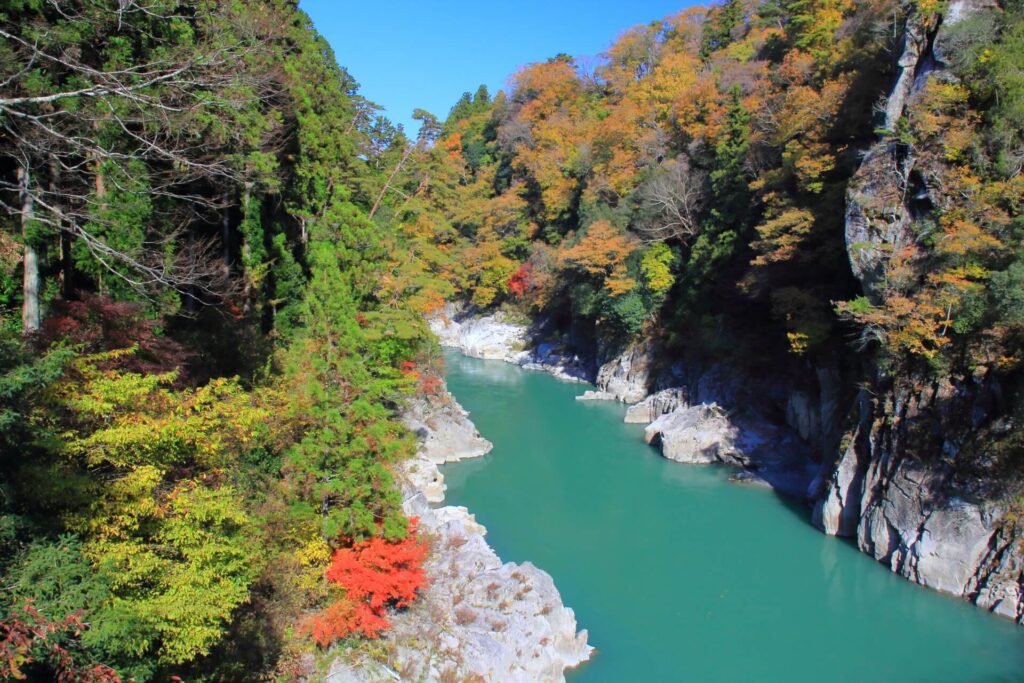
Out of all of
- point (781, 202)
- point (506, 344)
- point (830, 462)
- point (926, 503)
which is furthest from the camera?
point (506, 344)

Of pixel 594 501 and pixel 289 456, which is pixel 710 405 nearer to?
pixel 594 501

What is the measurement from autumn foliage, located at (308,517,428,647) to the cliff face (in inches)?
451

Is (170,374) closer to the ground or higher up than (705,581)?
higher up

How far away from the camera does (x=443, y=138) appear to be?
59094 millimetres

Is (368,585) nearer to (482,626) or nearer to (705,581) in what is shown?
(482,626)

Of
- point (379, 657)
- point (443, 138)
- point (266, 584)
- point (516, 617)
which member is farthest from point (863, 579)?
point (443, 138)

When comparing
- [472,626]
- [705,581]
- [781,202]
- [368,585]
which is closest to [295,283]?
[368,585]

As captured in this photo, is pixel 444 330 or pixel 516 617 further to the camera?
pixel 444 330

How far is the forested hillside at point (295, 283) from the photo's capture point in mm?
6246

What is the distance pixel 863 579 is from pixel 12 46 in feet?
63.6

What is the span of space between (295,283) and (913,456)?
17136 millimetres

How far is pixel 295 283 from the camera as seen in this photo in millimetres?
18875

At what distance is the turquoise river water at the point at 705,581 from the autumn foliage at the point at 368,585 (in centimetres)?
366

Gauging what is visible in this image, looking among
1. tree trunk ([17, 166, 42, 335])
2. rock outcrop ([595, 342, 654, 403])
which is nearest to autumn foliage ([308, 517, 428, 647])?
tree trunk ([17, 166, 42, 335])
